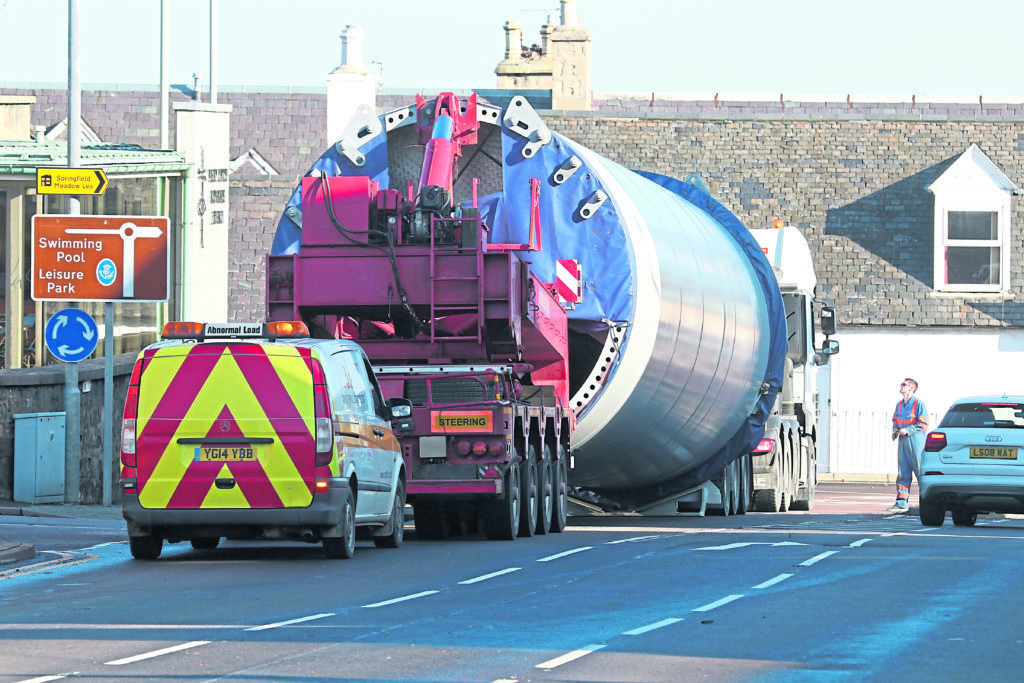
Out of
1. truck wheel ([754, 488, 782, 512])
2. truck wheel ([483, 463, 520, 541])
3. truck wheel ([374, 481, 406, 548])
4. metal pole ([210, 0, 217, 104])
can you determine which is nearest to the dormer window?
truck wheel ([754, 488, 782, 512])

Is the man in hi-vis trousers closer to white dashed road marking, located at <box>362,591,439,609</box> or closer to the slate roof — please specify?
the slate roof

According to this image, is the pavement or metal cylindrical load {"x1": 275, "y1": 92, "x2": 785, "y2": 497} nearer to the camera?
metal cylindrical load {"x1": 275, "y1": 92, "x2": 785, "y2": 497}

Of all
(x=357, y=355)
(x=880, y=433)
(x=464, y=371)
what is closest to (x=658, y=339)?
(x=464, y=371)

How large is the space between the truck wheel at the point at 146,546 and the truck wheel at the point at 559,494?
16.9ft

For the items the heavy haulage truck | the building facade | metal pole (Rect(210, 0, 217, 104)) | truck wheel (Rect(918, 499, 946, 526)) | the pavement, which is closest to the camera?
the heavy haulage truck

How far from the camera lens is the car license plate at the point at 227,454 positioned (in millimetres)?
15102

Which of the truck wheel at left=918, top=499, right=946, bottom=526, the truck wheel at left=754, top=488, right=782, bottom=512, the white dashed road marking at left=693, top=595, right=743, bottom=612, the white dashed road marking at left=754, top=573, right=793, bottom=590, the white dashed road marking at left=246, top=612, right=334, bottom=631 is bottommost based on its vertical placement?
the truck wheel at left=754, top=488, right=782, bottom=512

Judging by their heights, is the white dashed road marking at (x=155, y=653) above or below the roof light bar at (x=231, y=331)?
below

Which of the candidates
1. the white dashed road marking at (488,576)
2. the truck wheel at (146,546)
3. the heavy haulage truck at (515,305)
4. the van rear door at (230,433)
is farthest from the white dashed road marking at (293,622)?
the heavy haulage truck at (515,305)

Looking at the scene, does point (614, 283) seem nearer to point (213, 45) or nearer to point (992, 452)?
point (992, 452)

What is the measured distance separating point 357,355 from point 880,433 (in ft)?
86.4

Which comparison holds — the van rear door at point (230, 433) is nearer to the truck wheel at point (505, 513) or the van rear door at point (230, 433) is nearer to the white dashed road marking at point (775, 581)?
the truck wheel at point (505, 513)

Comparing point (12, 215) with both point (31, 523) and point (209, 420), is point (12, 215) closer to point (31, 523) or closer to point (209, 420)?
point (31, 523)

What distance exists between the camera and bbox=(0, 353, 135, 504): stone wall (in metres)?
23.2
